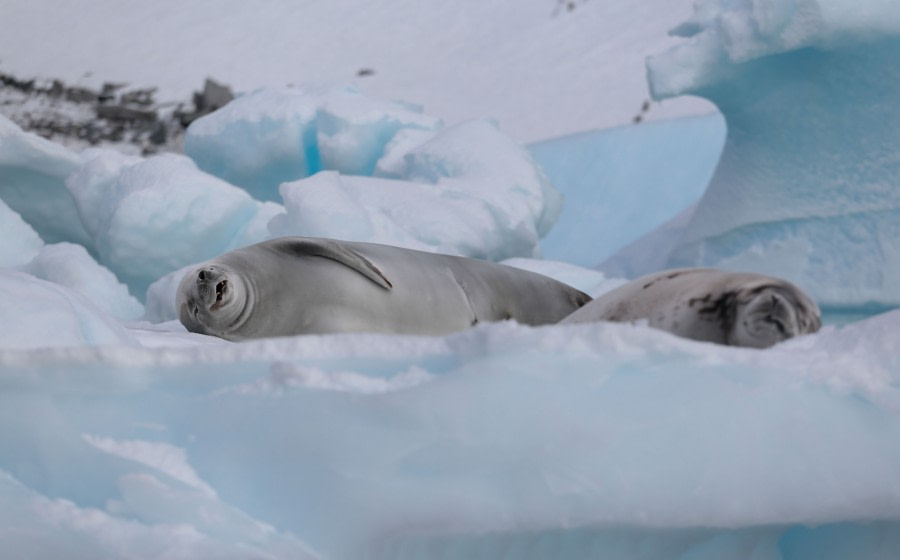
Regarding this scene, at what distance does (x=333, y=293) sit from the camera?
2.38 meters

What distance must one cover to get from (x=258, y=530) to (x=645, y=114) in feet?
34.9

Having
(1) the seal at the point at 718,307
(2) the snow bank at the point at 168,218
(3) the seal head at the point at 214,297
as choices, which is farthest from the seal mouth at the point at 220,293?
(2) the snow bank at the point at 168,218

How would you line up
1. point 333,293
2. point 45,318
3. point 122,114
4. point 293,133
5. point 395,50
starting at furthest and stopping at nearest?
1. point 395,50
2. point 122,114
3. point 293,133
4. point 333,293
5. point 45,318

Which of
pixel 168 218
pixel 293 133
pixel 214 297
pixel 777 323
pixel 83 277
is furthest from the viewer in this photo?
pixel 293 133

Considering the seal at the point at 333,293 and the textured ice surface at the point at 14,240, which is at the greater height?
the seal at the point at 333,293

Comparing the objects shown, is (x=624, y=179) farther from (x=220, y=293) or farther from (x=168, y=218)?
(x=220, y=293)

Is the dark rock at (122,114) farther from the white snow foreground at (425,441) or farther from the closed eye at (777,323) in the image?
the white snow foreground at (425,441)

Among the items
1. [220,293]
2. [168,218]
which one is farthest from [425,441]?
[168,218]

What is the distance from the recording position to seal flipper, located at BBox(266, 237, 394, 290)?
2.40 meters

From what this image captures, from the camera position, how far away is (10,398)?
1.05m

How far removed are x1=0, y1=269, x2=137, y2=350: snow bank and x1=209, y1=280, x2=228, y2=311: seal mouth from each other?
0.64 metres

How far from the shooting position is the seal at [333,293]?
7.41ft

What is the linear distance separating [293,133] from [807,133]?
2.97 meters

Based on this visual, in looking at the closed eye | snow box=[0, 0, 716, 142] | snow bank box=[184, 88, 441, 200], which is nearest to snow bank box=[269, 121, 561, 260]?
snow bank box=[184, 88, 441, 200]
